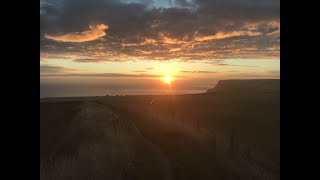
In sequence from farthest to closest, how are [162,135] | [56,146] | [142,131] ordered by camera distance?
[142,131]
[162,135]
[56,146]

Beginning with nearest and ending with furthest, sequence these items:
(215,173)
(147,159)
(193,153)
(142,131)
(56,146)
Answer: (215,173)
(147,159)
(193,153)
(56,146)
(142,131)

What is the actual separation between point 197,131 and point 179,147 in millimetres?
5728
